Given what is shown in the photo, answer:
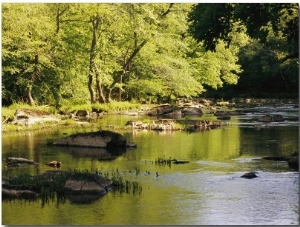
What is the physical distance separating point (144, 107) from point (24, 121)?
64.9 ft

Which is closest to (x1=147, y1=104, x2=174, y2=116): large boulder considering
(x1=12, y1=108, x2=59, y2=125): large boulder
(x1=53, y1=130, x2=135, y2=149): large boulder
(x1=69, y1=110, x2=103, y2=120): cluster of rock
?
(x1=69, y1=110, x2=103, y2=120): cluster of rock

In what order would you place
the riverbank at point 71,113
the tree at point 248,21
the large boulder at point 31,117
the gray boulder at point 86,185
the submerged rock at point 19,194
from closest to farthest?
the submerged rock at point 19,194 < the gray boulder at point 86,185 < the tree at point 248,21 < the riverbank at point 71,113 < the large boulder at point 31,117

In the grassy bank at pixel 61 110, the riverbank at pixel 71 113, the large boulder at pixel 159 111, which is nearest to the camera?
the grassy bank at pixel 61 110

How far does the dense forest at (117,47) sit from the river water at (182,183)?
4907 millimetres

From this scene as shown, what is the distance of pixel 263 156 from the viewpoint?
1006 inches

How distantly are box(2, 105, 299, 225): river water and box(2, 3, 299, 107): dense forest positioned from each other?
4.91 meters

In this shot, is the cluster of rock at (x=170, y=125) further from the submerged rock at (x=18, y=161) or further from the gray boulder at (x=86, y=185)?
the gray boulder at (x=86, y=185)

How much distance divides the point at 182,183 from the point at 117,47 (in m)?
38.0

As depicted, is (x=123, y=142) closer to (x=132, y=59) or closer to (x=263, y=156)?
(x=263, y=156)

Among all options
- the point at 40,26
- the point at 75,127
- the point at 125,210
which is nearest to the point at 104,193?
the point at 125,210

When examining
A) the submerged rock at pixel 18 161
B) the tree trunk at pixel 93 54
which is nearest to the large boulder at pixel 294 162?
the submerged rock at pixel 18 161

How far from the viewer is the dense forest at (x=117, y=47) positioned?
28.2 m

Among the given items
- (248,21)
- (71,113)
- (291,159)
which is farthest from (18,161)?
(71,113)

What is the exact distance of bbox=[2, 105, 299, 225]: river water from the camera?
49.2ft
